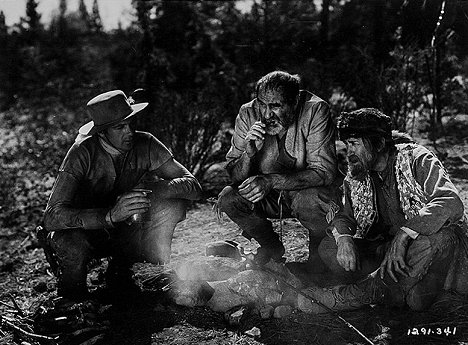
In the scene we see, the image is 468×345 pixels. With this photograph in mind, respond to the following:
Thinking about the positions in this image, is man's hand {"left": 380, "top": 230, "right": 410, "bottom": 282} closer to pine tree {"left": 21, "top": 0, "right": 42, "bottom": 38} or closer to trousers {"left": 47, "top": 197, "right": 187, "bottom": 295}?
trousers {"left": 47, "top": 197, "right": 187, "bottom": 295}

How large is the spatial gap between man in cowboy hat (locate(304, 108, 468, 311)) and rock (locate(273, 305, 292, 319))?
0.19m

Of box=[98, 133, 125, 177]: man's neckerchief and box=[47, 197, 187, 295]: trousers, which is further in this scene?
box=[98, 133, 125, 177]: man's neckerchief

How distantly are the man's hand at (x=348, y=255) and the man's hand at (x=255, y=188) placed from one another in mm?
756

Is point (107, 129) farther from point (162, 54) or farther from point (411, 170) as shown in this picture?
point (162, 54)

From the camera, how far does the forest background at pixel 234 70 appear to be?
27.9 ft

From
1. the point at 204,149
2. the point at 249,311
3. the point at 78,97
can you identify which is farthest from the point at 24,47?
the point at 249,311

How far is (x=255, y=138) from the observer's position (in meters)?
4.34

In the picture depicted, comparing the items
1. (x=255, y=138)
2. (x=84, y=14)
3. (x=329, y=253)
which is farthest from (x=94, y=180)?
(x=84, y=14)

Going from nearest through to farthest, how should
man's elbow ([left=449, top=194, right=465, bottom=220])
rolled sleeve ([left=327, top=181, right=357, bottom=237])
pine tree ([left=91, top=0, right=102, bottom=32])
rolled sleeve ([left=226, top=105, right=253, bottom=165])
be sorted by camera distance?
man's elbow ([left=449, top=194, right=465, bottom=220])
rolled sleeve ([left=327, top=181, right=357, bottom=237])
rolled sleeve ([left=226, top=105, right=253, bottom=165])
pine tree ([left=91, top=0, right=102, bottom=32])

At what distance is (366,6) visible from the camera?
45.8ft

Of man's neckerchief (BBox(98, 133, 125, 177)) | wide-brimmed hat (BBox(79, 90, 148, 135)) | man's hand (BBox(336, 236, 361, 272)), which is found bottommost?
man's hand (BBox(336, 236, 361, 272))

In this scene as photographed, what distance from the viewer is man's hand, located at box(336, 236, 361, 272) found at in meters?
3.87

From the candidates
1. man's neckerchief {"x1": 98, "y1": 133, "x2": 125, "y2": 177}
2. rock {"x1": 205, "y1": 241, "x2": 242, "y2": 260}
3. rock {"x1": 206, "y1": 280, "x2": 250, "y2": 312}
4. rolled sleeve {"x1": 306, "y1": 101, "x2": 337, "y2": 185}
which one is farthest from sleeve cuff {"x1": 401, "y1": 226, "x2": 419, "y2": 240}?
man's neckerchief {"x1": 98, "y1": 133, "x2": 125, "y2": 177}

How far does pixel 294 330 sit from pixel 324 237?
36.9 inches
